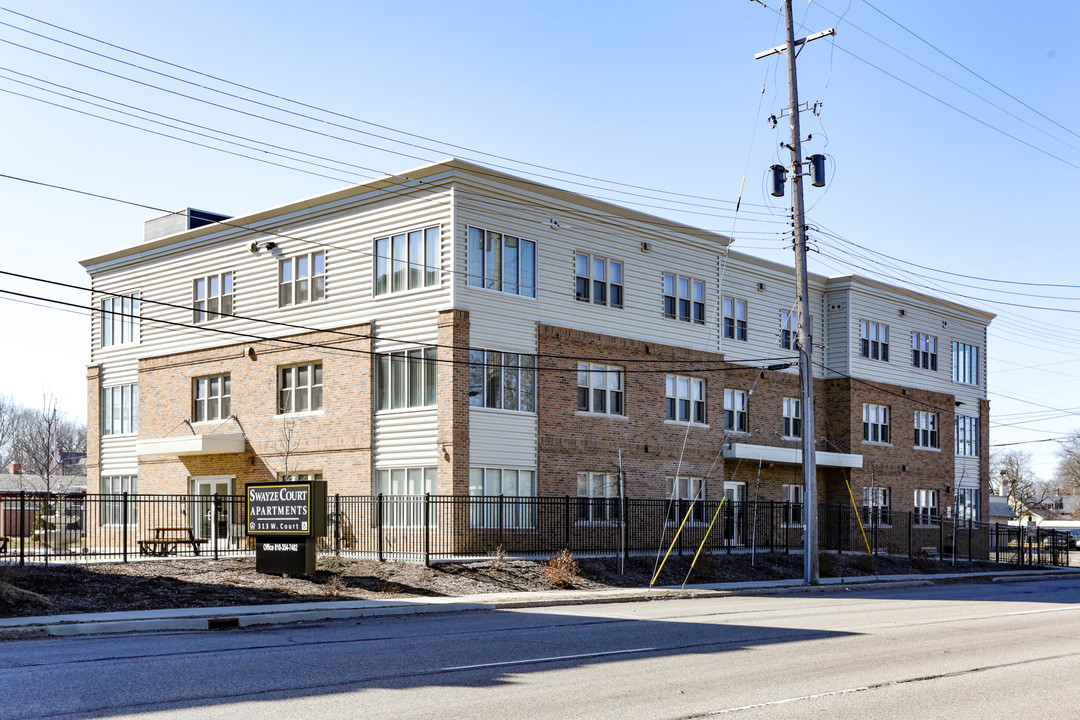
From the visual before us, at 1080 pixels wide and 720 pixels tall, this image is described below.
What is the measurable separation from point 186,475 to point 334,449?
26.5 feet

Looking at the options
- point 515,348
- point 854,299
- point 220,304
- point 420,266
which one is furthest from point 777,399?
point 220,304

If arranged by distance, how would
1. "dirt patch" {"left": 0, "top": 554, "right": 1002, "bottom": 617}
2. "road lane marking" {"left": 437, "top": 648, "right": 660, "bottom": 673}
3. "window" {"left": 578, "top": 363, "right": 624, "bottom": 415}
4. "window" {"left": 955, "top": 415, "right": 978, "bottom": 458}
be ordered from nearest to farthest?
"road lane marking" {"left": 437, "top": 648, "right": 660, "bottom": 673} → "dirt patch" {"left": 0, "top": 554, "right": 1002, "bottom": 617} → "window" {"left": 578, "top": 363, "right": 624, "bottom": 415} → "window" {"left": 955, "top": 415, "right": 978, "bottom": 458}

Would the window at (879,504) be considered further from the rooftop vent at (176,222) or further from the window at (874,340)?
the rooftop vent at (176,222)

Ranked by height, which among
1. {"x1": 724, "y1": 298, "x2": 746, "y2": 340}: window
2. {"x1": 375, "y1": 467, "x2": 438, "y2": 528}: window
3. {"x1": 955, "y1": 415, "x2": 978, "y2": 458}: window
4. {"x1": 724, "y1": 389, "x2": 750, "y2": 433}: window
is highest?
{"x1": 724, "y1": 298, "x2": 746, "y2": 340}: window

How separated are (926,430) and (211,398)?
1273 inches

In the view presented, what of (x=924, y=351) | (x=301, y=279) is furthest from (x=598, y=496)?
(x=924, y=351)

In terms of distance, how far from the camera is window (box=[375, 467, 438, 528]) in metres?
29.8

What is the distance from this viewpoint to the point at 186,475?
37.7m

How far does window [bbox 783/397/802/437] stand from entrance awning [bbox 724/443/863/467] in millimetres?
1105

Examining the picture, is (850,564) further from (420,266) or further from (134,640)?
(134,640)

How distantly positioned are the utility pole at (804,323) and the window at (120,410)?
83.0ft

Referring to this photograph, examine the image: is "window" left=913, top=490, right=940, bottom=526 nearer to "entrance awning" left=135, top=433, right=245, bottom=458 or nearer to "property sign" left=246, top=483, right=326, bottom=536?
"entrance awning" left=135, top=433, right=245, bottom=458

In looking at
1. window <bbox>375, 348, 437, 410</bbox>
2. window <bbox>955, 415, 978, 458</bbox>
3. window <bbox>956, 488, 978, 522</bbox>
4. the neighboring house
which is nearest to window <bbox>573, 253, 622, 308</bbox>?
the neighboring house

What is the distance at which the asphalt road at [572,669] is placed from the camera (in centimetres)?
963
